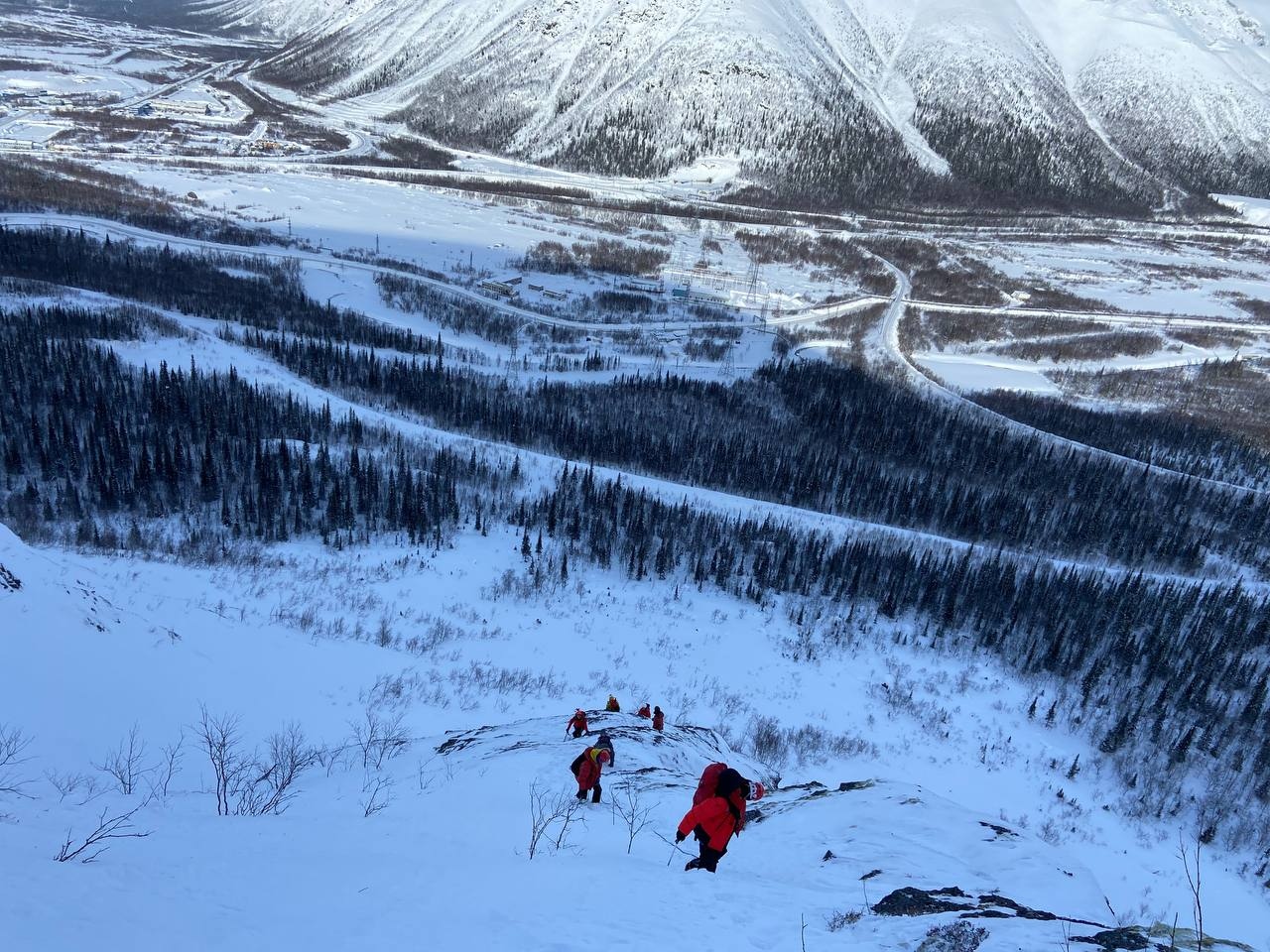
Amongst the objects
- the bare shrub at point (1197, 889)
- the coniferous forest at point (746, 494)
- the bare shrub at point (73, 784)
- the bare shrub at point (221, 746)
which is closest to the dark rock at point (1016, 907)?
the bare shrub at point (1197, 889)

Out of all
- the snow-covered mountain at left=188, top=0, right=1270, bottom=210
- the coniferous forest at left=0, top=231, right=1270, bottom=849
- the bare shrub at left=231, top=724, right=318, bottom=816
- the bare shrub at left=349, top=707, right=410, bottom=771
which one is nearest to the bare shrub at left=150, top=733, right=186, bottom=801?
→ the bare shrub at left=231, top=724, right=318, bottom=816

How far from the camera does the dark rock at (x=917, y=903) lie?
934 cm

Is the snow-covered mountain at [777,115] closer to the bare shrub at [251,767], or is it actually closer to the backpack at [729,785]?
the bare shrub at [251,767]

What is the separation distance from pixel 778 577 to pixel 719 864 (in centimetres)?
2678

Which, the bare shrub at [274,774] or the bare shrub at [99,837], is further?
the bare shrub at [274,774]

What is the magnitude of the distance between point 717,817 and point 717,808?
0.45 feet

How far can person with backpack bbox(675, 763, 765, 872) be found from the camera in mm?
9414

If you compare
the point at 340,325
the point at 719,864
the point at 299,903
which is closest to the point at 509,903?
the point at 299,903

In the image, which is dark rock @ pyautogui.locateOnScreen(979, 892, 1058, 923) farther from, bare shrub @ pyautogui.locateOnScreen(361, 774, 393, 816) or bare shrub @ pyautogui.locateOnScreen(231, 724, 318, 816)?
bare shrub @ pyautogui.locateOnScreen(231, 724, 318, 816)

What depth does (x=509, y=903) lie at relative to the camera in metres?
8.78

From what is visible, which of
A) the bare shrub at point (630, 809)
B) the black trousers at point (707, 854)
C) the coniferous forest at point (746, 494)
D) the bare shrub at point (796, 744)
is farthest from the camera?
the coniferous forest at point (746, 494)

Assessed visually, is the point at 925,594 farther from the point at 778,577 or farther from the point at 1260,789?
the point at 1260,789

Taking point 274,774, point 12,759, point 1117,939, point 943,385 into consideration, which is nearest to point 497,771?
point 274,774

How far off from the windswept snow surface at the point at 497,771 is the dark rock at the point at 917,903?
1.03 ft
